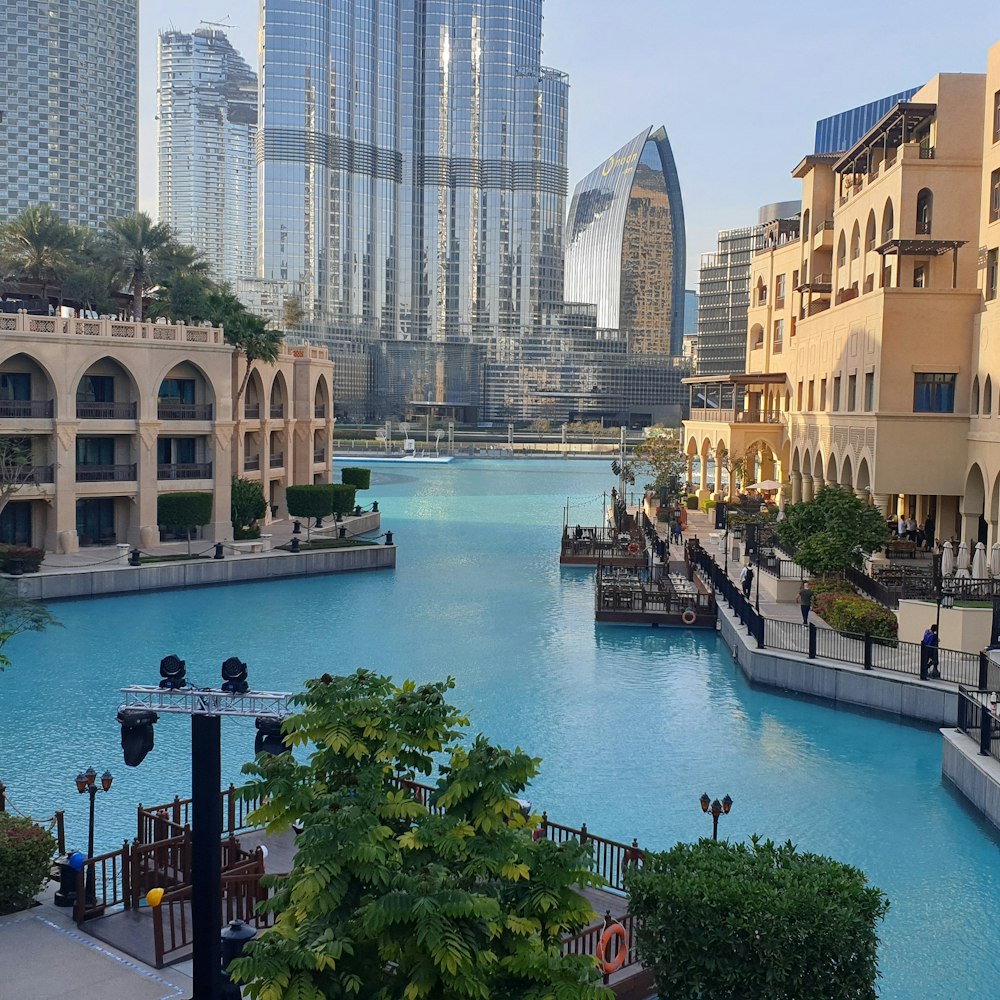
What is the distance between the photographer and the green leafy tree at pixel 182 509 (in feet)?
173

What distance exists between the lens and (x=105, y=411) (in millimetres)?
51750

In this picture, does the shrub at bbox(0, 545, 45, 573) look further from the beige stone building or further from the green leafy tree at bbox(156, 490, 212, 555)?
the green leafy tree at bbox(156, 490, 212, 555)

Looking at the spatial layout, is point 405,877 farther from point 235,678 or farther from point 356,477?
point 356,477

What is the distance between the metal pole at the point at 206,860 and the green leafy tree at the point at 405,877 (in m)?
1.41

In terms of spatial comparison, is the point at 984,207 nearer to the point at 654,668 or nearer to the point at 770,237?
the point at 654,668

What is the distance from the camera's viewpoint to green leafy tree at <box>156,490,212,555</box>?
52688 mm

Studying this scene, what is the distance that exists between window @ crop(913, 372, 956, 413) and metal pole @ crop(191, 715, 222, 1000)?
38.5 metres

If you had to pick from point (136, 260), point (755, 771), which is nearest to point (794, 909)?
point (755, 771)

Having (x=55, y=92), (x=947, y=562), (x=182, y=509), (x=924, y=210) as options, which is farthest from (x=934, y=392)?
(x=55, y=92)

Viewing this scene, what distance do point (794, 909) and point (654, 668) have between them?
77.6ft

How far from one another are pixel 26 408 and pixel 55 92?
16526cm

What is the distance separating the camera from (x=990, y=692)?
2497 cm

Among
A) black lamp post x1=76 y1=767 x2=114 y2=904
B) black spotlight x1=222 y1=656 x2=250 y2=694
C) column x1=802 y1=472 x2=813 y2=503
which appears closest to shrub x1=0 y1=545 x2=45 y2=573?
black lamp post x1=76 y1=767 x2=114 y2=904

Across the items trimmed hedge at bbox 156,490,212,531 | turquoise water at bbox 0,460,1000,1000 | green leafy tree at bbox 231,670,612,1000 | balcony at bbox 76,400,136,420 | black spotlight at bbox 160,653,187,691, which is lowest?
turquoise water at bbox 0,460,1000,1000
